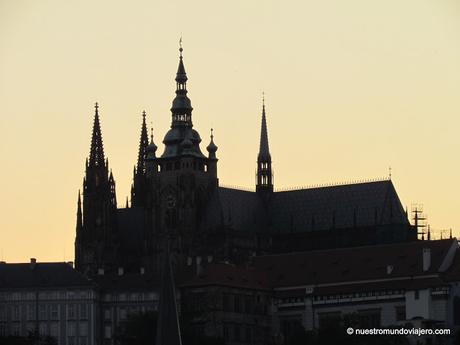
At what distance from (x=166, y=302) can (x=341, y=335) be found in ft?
59.8

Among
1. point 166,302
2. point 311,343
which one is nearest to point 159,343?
point 166,302

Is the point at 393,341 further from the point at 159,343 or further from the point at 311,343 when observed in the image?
the point at 159,343

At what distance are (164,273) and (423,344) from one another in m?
22.3

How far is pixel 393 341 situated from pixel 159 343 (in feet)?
74.1

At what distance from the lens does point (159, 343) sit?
599 ft

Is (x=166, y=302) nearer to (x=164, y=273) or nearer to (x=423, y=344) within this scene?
(x=164, y=273)

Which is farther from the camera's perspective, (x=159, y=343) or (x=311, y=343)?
(x=311, y=343)

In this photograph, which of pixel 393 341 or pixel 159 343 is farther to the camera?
pixel 393 341

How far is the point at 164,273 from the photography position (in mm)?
187500

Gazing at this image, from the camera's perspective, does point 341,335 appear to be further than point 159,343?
Yes

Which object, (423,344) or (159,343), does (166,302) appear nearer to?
(159,343)

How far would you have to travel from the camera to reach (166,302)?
185250mm

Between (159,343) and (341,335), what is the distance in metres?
20.3

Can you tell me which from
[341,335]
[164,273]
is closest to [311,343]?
[341,335]
